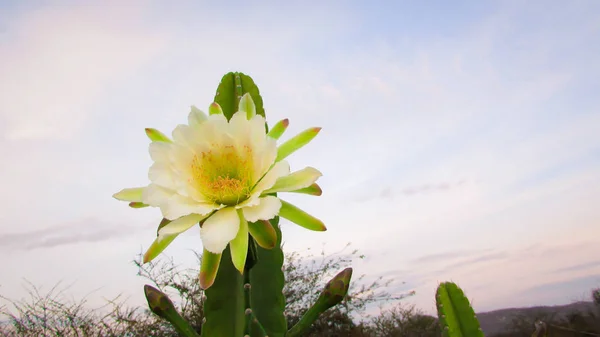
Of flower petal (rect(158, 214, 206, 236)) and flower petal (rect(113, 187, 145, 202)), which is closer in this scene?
flower petal (rect(158, 214, 206, 236))

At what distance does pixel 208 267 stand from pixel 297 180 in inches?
14.9

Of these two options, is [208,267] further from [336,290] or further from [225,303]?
[336,290]

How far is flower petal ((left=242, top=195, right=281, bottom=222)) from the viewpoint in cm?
151

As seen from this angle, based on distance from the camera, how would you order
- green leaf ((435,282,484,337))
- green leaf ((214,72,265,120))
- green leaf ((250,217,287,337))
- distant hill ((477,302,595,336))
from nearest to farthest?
green leaf ((250,217,287,337)), green leaf ((214,72,265,120)), green leaf ((435,282,484,337)), distant hill ((477,302,595,336))

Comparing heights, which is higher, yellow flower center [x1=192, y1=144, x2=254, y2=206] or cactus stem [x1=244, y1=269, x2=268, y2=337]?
yellow flower center [x1=192, y1=144, x2=254, y2=206]

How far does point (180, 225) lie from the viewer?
1571 mm

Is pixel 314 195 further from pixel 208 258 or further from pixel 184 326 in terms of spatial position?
pixel 184 326

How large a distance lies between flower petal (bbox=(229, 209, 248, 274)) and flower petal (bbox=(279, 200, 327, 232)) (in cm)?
13

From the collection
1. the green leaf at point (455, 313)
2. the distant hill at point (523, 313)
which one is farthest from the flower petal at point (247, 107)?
the distant hill at point (523, 313)

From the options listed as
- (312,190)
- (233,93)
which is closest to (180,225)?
(312,190)

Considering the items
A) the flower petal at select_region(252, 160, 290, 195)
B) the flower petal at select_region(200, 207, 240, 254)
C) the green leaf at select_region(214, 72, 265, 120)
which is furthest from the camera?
the green leaf at select_region(214, 72, 265, 120)

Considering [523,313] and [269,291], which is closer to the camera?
[269,291]

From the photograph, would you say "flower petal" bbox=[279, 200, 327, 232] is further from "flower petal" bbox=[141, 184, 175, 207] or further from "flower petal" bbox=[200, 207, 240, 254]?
"flower petal" bbox=[141, 184, 175, 207]

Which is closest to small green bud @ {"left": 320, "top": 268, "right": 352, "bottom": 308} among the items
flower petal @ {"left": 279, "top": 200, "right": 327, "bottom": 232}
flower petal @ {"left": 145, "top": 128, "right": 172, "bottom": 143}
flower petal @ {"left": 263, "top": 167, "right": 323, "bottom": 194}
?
flower petal @ {"left": 279, "top": 200, "right": 327, "bottom": 232}
